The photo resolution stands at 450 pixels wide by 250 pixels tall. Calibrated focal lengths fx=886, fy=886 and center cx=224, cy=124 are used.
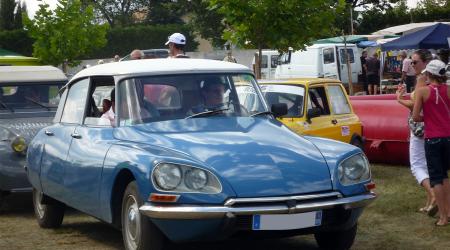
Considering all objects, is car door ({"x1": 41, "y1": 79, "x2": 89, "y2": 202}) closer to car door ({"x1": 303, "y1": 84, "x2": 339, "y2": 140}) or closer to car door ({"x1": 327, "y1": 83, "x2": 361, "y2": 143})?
car door ({"x1": 303, "y1": 84, "x2": 339, "y2": 140})

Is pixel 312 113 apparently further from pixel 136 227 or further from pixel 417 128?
pixel 136 227

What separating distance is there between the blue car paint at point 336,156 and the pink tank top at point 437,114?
1.52m

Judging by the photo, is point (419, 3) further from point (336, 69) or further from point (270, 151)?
point (270, 151)

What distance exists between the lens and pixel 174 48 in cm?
1038

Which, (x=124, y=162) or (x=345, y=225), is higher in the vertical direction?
(x=124, y=162)

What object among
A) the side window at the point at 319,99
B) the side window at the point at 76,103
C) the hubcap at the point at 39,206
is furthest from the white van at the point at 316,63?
the side window at the point at 76,103

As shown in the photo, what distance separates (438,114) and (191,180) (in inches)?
121

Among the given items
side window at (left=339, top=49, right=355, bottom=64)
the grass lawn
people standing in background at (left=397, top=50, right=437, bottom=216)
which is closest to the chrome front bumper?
the grass lawn

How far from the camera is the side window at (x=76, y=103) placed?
27.5ft

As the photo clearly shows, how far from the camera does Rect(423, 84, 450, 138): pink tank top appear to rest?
828cm

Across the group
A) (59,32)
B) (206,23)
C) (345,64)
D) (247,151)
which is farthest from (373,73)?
(206,23)

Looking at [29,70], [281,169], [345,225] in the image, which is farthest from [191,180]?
[29,70]

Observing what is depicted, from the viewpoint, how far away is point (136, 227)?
22.0ft

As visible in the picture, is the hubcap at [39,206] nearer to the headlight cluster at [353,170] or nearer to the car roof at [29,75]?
the car roof at [29,75]
